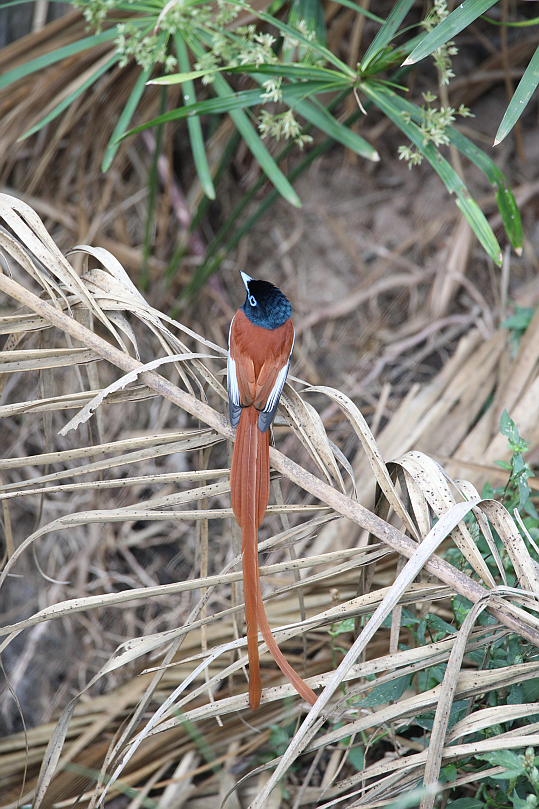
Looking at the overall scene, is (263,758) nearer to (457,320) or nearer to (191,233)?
(457,320)

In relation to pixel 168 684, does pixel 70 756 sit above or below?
below

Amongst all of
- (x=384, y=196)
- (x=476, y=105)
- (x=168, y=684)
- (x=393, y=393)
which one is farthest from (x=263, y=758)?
(x=476, y=105)

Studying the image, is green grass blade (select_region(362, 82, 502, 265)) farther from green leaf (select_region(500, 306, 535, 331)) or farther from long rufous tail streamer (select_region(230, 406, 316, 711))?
long rufous tail streamer (select_region(230, 406, 316, 711))

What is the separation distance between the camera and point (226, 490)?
1481mm

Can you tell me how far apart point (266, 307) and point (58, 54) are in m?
1.55

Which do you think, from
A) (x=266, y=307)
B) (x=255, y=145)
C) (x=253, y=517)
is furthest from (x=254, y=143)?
(x=253, y=517)

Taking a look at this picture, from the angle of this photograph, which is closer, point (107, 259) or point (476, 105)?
point (107, 259)

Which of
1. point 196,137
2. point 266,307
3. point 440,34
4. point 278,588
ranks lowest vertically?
point 278,588

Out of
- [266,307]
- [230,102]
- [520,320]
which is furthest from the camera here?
[520,320]

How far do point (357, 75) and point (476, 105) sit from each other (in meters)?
1.62

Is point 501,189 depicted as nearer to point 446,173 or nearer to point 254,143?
point 446,173

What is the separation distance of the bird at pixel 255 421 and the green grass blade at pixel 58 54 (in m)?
1.40

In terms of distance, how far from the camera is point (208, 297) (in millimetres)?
3262

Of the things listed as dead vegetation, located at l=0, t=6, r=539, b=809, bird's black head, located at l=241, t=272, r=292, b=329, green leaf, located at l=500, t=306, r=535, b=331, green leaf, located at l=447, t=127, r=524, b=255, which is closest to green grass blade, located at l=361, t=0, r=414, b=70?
green leaf, located at l=447, t=127, r=524, b=255
